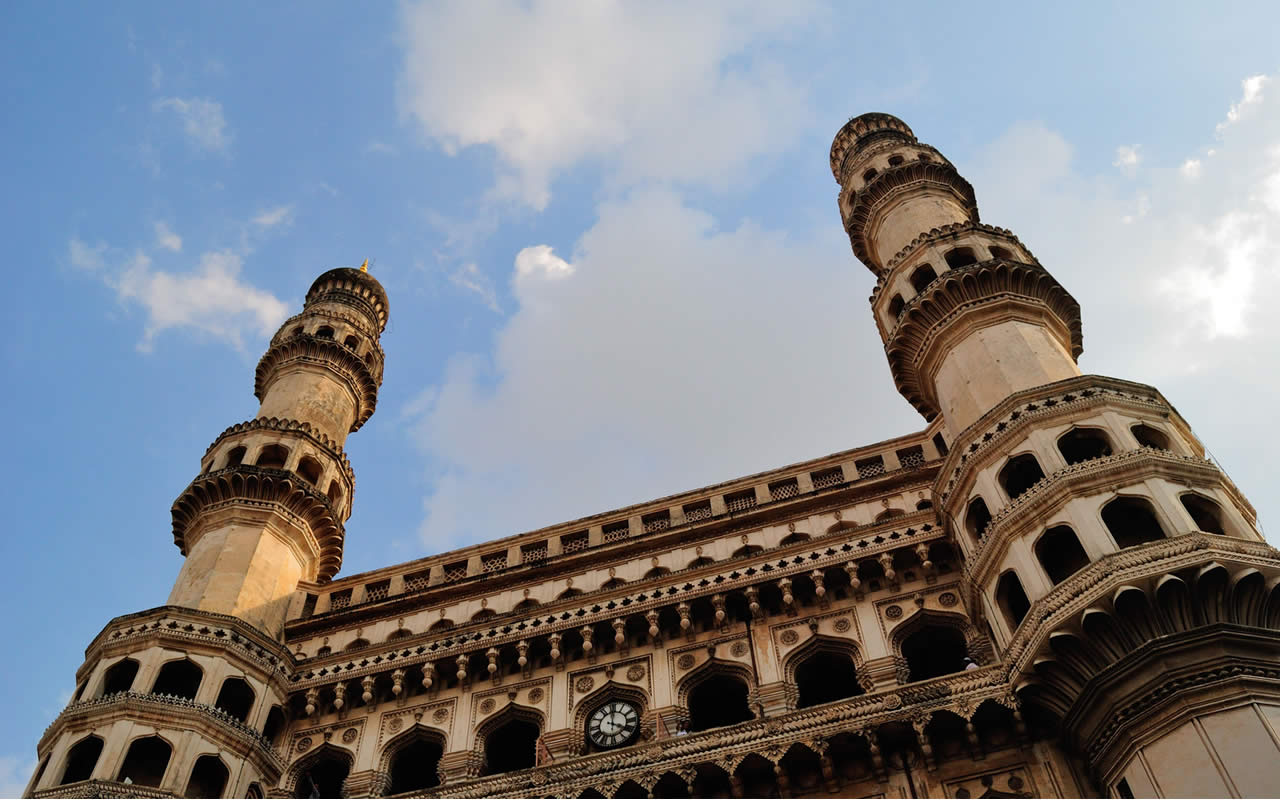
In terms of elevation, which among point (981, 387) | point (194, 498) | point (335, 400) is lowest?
point (981, 387)

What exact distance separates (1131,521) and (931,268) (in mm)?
8408

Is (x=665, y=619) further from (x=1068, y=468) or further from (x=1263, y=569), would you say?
(x=1263, y=569)

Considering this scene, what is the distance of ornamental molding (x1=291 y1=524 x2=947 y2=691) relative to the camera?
18.9 meters

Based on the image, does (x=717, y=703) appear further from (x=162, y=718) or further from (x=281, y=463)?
(x=281, y=463)

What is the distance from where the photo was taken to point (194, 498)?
77.5 feet

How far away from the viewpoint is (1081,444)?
1773cm

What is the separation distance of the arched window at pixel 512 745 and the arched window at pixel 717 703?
8.04ft

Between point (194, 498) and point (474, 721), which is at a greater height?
point (194, 498)

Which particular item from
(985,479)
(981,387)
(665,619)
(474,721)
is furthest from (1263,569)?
(474,721)

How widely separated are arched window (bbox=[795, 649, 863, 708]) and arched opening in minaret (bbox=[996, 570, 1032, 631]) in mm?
2481

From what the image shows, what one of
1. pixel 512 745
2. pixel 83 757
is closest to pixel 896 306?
pixel 512 745

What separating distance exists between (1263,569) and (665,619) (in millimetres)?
8569

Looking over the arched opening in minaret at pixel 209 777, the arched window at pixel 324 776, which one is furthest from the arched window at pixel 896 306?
the arched opening in minaret at pixel 209 777

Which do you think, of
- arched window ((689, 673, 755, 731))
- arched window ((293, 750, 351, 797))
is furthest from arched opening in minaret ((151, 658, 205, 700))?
arched window ((689, 673, 755, 731))
